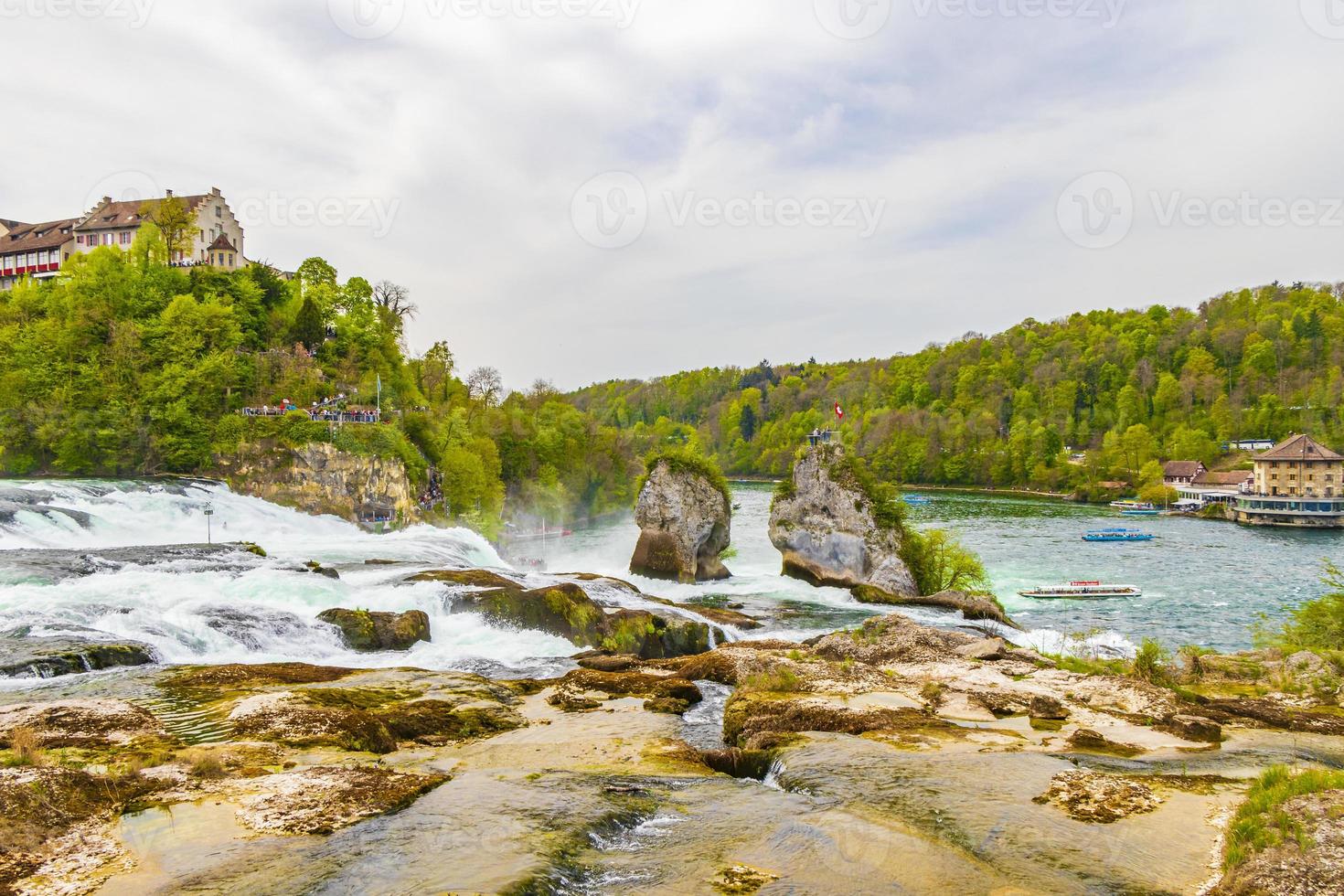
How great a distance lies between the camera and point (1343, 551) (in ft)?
212

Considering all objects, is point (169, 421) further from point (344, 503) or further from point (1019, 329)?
point (1019, 329)

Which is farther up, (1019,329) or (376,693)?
(1019,329)

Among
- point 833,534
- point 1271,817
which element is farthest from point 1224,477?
point 1271,817

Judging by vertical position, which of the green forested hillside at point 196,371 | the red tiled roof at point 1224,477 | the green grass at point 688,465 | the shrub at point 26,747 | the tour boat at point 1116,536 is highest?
the green forested hillside at point 196,371

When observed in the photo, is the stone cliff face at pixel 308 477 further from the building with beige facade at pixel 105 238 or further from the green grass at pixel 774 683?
the green grass at pixel 774 683

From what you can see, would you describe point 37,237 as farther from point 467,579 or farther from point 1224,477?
point 1224,477

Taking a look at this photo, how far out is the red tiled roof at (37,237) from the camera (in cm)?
7338

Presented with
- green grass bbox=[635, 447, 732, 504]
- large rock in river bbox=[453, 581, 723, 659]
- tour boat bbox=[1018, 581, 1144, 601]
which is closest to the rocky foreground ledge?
large rock in river bbox=[453, 581, 723, 659]

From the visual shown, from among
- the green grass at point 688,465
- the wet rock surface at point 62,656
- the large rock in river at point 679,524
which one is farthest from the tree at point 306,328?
the wet rock surface at point 62,656

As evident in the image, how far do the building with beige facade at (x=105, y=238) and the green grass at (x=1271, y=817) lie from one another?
81.4m

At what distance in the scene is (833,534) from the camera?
43.8 metres

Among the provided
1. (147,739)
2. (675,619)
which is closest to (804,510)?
(675,619)

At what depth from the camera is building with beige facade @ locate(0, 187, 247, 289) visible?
72.6 meters

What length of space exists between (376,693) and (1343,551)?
79919 millimetres
